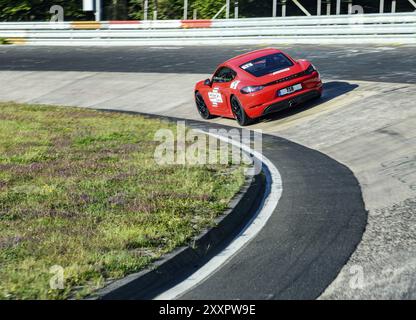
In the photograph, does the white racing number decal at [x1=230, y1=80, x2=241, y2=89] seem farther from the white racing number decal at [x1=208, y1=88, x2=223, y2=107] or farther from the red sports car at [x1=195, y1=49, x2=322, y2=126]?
the white racing number decal at [x1=208, y1=88, x2=223, y2=107]

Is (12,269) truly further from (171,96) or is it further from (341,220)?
(171,96)

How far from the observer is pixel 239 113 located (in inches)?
683

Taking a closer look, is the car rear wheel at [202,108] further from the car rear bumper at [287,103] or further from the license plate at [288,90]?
the license plate at [288,90]

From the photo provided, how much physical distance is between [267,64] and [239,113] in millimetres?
1250

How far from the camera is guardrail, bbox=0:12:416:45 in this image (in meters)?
27.6

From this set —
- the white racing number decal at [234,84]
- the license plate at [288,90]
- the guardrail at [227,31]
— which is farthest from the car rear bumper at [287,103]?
the guardrail at [227,31]

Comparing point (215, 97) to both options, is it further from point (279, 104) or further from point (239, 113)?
point (279, 104)

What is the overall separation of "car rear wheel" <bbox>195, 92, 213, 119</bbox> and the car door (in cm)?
44

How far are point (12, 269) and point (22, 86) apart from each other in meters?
22.3

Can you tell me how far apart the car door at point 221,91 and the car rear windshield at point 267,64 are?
0.41 m

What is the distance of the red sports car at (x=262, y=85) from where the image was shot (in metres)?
16.7

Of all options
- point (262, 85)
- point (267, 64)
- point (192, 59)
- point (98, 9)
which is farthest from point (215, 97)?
point (98, 9)

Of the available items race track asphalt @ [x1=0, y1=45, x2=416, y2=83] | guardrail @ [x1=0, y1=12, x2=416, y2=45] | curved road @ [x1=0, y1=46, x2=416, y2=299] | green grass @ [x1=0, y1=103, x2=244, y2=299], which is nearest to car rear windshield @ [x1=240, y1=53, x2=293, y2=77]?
curved road @ [x1=0, y1=46, x2=416, y2=299]
